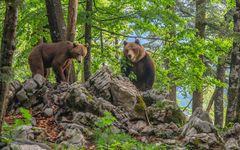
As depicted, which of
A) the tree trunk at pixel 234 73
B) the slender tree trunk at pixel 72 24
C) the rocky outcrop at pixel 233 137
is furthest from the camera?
the tree trunk at pixel 234 73

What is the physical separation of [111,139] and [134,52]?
21.6ft

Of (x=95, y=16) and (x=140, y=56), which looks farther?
(x=95, y=16)

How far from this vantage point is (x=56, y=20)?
1259 cm

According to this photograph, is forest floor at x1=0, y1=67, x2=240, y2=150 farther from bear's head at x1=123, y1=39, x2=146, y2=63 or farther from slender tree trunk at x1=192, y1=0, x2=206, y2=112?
slender tree trunk at x1=192, y1=0, x2=206, y2=112

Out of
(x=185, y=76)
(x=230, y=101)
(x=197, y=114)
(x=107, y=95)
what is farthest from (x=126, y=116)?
(x=185, y=76)

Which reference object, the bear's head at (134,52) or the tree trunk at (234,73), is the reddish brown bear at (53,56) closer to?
the bear's head at (134,52)

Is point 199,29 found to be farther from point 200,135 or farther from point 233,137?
point 200,135

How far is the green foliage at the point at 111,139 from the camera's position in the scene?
721 centimetres

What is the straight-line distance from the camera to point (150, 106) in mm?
10531

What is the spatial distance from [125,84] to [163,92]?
1.30 m

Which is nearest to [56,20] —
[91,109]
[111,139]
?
[91,109]

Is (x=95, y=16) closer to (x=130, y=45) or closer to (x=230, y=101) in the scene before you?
(x=130, y=45)

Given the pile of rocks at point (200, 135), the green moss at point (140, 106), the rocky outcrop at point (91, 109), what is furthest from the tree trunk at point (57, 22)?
the pile of rocks at point (200, 135)

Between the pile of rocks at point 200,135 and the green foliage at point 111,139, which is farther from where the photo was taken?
the pile of rocks at point 200,135
